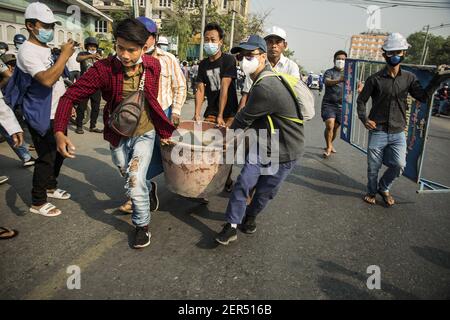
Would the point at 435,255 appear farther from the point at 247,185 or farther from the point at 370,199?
the point at 247,185

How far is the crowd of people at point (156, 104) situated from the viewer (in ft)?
8.73

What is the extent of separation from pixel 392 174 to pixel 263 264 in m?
2.36

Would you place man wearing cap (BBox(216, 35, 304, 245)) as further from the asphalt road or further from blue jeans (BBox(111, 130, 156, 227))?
blue jeans (BBox(111, 130, 156, 227))

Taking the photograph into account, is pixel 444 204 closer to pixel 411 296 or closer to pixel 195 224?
pixel 411 296

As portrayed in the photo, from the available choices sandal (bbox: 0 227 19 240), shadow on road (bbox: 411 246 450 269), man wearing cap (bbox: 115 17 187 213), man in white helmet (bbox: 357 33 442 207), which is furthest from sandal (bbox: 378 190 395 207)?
sandal (bbox: 0 227 19 240)

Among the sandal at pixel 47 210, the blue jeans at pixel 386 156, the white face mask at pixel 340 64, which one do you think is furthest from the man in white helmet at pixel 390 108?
the sandal at pixel 47 210

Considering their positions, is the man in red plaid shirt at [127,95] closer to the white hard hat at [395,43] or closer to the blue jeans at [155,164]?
the blue jeans at [155,164]

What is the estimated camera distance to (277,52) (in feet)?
12.9

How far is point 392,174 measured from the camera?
4.00 m

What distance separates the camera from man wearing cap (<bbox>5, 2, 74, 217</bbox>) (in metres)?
2.95

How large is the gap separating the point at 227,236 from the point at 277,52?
2381mm

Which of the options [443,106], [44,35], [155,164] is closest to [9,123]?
[44,35]

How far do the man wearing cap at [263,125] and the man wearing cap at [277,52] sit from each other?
955mm

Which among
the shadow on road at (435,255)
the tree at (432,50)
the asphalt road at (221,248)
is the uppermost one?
the tree at (432,50)
